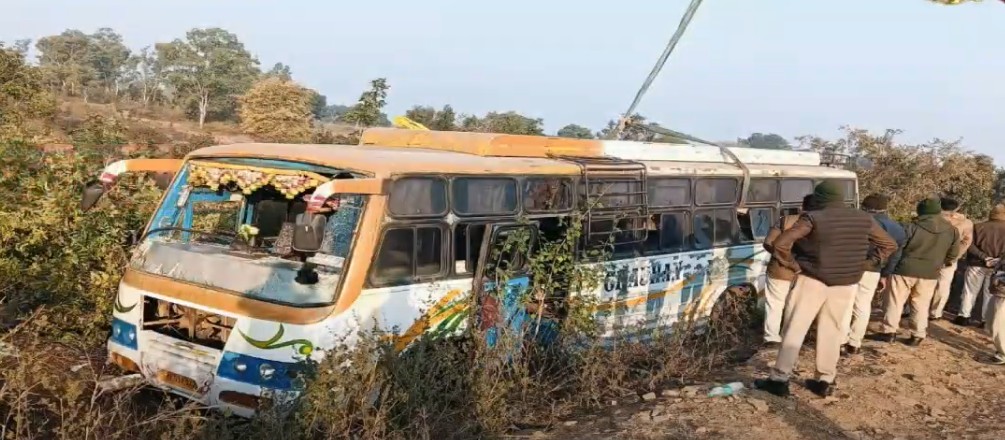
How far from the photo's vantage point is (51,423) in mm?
5402

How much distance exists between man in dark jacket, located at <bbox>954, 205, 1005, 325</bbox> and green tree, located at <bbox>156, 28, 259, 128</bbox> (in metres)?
40.6

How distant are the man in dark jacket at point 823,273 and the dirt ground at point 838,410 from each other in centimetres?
30

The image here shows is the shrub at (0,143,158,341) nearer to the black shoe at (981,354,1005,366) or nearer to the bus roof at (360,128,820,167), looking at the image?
the bus roof at (360,128,820,167)

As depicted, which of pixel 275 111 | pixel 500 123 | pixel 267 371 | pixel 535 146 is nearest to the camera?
pixel 267 371

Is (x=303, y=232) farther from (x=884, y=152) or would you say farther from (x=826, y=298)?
(x=884, y=152)

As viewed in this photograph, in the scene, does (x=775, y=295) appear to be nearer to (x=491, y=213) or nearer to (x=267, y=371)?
(x=491, y=213)

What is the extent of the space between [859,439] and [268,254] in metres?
4.55

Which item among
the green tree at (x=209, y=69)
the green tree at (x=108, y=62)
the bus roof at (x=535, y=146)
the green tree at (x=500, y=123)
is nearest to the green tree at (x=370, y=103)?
the green tree at (x=500, y=123)

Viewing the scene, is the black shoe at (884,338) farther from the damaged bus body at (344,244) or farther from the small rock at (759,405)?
Result: the small rock at (759,405)

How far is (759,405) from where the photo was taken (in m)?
6.19

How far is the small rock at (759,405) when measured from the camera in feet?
20.1

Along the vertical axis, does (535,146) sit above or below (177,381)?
above

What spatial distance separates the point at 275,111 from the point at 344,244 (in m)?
33.5

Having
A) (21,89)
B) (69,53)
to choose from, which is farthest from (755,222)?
(69,53)
